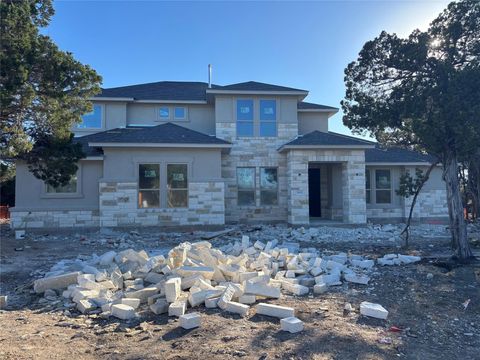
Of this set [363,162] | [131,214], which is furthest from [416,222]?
[131,214]

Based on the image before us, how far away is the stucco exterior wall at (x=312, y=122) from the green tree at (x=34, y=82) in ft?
37.4

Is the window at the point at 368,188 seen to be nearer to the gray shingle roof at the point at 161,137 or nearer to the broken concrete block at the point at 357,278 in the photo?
the gray shingle roof at the point at 161,137

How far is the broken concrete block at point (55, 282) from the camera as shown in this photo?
6.47 metres

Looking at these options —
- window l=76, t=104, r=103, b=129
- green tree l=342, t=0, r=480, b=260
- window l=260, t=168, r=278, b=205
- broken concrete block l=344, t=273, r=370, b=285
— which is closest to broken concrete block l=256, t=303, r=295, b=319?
broken concrete block l=344, t=273, r=370, b=285

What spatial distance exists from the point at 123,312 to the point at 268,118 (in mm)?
13458

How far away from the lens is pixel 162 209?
15336 millimetres

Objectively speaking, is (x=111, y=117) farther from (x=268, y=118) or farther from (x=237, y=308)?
(x=237, y=308)

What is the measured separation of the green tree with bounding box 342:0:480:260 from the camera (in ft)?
27.0

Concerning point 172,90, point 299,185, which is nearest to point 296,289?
point 299,185

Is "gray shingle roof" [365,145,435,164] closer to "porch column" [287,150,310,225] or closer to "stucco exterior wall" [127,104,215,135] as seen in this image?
"porch column" [287,150,310,225]

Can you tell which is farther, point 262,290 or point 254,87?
point 254,87

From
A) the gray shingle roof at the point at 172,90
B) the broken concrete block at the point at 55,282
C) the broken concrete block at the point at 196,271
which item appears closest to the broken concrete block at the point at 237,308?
the broken concrete block at the point at 196,271

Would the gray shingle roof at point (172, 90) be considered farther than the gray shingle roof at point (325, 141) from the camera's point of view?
Yes

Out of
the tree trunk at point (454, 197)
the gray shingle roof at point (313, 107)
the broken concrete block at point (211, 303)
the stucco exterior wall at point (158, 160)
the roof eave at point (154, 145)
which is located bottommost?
the broken concrete block at point (211, 303)
